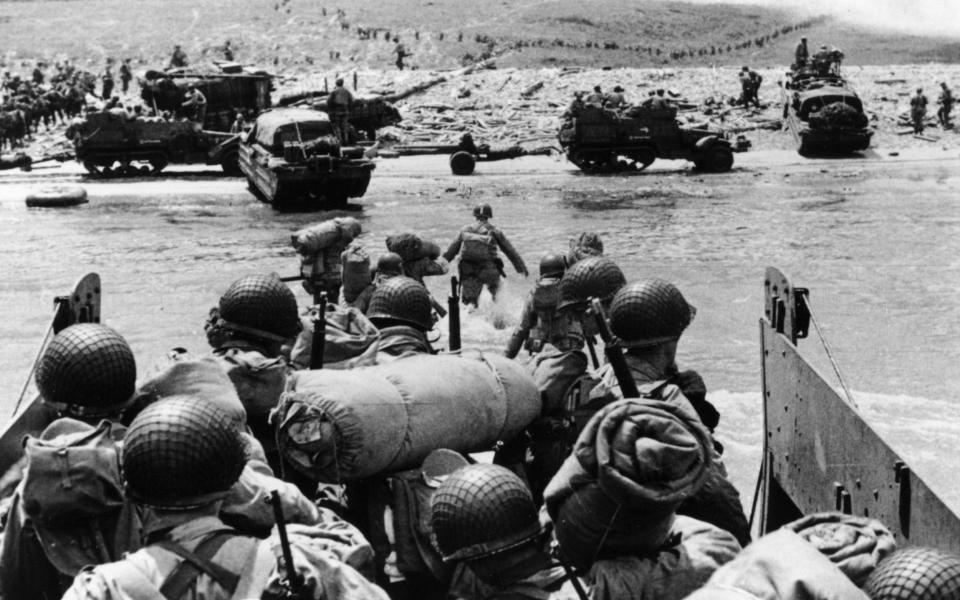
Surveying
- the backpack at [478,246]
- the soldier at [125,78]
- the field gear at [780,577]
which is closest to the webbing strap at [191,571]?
the field gear at [780,577]

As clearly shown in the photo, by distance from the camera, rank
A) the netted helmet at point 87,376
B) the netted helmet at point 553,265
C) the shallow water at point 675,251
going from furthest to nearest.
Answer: the shallow water at point 675,251 < the netted helmet at point 553,265 < the netted helmet at point 87,376

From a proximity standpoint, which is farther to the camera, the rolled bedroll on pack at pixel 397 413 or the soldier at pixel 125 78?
the soldier at pixel 125 78

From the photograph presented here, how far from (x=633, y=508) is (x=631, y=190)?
22364 mm

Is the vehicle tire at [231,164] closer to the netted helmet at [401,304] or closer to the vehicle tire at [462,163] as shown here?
the vehicle tire at [462,163]

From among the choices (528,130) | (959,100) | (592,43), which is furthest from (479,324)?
(592,43)

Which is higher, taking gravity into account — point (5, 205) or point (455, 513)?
point (455, 513)

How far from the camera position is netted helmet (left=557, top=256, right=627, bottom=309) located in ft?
20.1

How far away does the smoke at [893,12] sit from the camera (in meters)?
64.0

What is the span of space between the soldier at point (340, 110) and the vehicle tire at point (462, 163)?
2963 mm

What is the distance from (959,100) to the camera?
114ft

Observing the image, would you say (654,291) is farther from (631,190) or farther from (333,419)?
(631,190)

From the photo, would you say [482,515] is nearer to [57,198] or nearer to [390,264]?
[390,264]

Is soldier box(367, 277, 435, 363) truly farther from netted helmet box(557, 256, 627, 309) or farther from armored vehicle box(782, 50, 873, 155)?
armored vehicle box(782, 50, 873, 155)

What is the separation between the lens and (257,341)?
5562 mm
